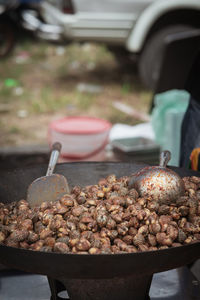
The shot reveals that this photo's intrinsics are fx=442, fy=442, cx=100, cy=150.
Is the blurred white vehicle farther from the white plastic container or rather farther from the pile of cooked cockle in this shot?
the pile of cooked cockle

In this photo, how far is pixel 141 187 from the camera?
6.14 ft

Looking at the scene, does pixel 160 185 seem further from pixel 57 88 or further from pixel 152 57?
pixel 57 88

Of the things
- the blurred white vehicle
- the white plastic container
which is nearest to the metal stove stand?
the white plastic container

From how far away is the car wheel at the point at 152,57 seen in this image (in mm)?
6350

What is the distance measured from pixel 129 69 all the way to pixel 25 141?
370cm

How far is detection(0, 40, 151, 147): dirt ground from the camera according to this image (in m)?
6.30

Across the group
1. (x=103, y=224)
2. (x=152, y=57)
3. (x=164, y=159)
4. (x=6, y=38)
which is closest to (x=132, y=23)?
(x=152, y=57)

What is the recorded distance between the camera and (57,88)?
7730 mm

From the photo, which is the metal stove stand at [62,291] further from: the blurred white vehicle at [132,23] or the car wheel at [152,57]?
the blurred white vehicle at [132,23]

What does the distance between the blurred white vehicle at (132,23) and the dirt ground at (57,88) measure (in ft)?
2.68

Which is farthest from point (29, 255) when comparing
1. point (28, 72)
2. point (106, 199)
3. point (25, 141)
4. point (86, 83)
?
point (28, 72)

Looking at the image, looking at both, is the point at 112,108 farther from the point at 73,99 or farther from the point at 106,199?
the point at 106,199

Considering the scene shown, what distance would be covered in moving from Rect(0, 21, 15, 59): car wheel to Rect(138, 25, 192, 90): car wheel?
3981 mm

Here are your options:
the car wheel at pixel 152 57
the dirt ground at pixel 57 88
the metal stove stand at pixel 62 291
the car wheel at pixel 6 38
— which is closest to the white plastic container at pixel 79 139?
the metal stove stand at pixel 62 291
